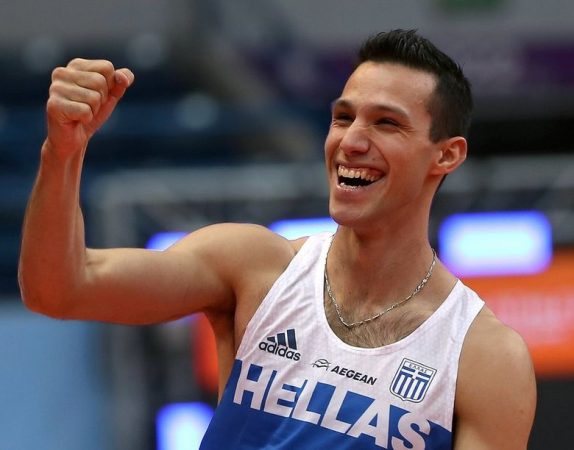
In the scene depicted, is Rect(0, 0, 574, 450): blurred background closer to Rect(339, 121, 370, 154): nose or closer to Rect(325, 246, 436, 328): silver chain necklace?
Rect(325, 246, 436, 328): silver chain necklace

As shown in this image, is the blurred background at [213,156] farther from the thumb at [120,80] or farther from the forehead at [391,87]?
the thumb at [120,80]

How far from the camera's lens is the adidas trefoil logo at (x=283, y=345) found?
178 inches

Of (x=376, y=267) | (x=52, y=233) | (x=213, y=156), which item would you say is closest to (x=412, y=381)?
(x=376, y=267)

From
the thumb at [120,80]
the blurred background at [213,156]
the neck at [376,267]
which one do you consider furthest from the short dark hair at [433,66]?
the blurred background at [213,156]

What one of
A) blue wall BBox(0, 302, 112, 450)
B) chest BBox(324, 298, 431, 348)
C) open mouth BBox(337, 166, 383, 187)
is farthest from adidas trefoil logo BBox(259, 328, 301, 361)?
blue wall BBox(0, 302, 112, 450)

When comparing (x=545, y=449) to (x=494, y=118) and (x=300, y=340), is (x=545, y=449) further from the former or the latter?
(x=494, y=118)

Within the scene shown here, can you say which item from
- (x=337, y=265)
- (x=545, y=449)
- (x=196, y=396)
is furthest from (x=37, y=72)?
(x=337, y=265)

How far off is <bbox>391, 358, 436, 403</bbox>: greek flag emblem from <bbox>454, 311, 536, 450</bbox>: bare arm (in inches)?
4.3

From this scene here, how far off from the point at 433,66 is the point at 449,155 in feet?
1.10

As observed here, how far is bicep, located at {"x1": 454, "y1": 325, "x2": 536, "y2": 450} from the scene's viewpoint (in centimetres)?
439

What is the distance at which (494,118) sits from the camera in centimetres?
1379

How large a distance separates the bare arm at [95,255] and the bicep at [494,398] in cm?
79

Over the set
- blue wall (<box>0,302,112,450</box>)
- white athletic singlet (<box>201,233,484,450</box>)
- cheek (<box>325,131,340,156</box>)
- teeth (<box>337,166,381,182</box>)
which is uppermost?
cheek (<box>325,131,340,156</box>)

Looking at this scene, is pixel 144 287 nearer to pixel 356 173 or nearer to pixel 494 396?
pixel 356 173
